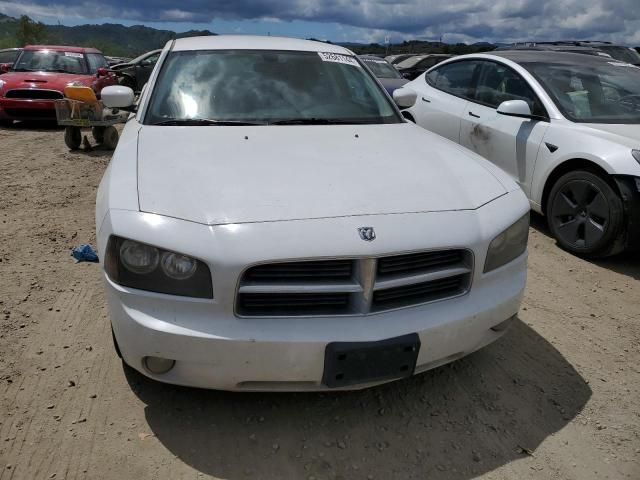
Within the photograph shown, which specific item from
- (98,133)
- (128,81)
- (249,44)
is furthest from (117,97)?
(128,81)

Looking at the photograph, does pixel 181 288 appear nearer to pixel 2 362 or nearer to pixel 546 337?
pixel 2 362

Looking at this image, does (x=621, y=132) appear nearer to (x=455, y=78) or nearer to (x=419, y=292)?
(x=455, y=78)

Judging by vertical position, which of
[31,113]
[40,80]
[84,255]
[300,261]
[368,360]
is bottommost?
[31,113]

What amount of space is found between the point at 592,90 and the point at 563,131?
2.46ft

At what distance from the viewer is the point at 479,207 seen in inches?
92.0

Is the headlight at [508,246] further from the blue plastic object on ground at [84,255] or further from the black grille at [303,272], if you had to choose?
the blue plastic object on ground at [84,255]

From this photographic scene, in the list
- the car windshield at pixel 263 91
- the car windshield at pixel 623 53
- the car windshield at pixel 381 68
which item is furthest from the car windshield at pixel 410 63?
the car windshield at pixel 263 91

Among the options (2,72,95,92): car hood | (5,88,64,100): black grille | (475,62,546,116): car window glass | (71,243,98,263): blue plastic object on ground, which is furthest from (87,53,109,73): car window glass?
(475,62,546,116): car window glass

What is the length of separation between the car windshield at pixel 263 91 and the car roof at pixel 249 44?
91mm

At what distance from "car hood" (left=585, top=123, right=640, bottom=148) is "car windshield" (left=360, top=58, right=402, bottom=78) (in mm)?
7357

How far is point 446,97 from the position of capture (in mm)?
6027

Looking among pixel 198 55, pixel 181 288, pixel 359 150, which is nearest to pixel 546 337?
pixel 359 150

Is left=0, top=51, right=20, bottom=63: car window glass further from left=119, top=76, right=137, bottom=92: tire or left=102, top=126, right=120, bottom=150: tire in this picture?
left=102, top=126, right=120, bottom=150: tire

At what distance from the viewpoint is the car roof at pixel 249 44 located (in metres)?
3.66
